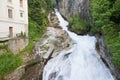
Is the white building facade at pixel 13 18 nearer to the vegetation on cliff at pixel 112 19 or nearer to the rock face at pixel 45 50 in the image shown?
the rock face at pixel 45 50

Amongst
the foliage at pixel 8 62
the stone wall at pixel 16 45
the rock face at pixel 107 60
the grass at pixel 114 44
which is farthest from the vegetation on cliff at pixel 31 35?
the grass at pixel 114 44

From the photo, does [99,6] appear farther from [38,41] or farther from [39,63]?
[38,41]

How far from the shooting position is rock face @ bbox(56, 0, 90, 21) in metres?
38.8

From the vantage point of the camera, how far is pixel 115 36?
2305cm

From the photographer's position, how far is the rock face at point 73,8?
1528 inches

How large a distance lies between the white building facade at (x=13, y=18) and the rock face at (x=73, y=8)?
11369mm

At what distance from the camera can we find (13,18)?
2977cm

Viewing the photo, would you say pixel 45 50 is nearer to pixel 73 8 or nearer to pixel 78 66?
pixel 78 66

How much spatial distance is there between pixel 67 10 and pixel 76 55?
20.8m

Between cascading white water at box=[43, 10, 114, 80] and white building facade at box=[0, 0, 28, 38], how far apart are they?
7.42 m

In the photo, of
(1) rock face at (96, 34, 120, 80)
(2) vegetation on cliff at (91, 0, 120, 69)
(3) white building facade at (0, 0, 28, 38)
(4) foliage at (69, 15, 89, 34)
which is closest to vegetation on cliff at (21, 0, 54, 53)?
(3) white building facade at (0, 0, 28, 38)

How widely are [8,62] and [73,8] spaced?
23279 mm

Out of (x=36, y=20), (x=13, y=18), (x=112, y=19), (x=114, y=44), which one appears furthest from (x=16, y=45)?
(x=114, y=44)

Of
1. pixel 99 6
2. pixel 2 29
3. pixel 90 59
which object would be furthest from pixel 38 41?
pixel 99 6
